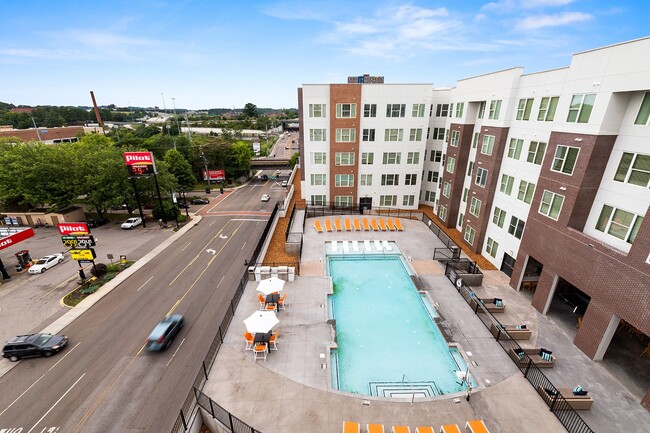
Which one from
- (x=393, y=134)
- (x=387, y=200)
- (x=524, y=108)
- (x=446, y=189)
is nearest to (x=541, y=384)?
(x=524, y=108)

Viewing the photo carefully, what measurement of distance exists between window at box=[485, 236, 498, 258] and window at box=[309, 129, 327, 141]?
23477 millimetres

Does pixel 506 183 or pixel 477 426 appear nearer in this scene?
pixel 477 426

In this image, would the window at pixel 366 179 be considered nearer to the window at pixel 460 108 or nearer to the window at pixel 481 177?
the window at pixel 460 108

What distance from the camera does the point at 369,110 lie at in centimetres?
3597

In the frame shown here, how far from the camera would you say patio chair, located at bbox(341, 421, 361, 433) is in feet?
36.0

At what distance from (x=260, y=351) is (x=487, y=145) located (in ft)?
89.1

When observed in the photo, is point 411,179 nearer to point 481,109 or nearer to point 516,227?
point 481,109

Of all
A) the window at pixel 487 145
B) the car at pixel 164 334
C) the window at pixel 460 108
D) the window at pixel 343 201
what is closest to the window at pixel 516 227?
the window at pixel 487 145

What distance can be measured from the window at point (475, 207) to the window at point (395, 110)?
14963mm

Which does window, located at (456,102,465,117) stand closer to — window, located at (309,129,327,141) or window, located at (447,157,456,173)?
window, located at (447,157,456,173)

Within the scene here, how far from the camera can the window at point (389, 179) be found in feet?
128

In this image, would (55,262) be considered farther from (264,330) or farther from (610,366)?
(610,366)

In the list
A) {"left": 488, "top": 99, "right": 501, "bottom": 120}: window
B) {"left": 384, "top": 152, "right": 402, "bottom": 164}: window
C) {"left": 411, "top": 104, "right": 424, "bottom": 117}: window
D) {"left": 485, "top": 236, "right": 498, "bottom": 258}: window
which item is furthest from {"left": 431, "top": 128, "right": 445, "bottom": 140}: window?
{"left": 485, "top": 236, "right": 498, "bottom": 258}: window

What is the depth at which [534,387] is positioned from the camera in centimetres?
1332
